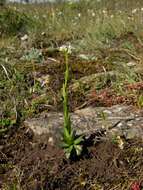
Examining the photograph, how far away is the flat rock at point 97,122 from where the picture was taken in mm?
3041

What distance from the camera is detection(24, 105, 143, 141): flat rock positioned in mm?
3041

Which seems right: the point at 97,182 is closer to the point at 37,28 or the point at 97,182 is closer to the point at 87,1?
the point at 37,28

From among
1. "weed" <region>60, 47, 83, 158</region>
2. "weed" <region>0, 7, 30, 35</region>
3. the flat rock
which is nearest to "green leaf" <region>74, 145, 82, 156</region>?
"weed" <region>60, 47, 83, 158</region>

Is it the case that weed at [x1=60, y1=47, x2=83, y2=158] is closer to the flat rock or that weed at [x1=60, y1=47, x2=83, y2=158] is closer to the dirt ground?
the dirt ground

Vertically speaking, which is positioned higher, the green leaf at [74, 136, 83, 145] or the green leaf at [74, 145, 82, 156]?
the green leaf at [74, 136, 83, 145]

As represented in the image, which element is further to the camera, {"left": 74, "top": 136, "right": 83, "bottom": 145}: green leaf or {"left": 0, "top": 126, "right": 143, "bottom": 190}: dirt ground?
{"left": 74, "top": 136, "right": 83, "bottom": 145}: green leaf

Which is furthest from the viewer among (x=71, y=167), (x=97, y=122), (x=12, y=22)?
(x=12, y=22)

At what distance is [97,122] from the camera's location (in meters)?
3.19

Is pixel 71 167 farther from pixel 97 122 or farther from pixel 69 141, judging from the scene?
pixel 97 122

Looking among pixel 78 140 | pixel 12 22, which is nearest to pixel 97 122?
pixel 78 140

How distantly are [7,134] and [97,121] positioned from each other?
540 mm

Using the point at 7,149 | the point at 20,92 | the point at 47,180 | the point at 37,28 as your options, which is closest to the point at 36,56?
the point at 20,92

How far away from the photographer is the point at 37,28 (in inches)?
308

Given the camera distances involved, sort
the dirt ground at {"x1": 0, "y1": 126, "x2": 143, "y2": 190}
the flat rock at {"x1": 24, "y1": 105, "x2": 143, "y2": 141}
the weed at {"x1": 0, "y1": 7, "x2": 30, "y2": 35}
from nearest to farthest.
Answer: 1. the dirt ground at {"x1": 0, "y1": 126, "x2": 143, "y2": 190}
2. the flat rock at {"x1": 24, "y1": 105, "x2": 143, "y2": 141}
3. the weed at {"x1": 0, "y1": 7, "x2": 30, "y2": 35}
